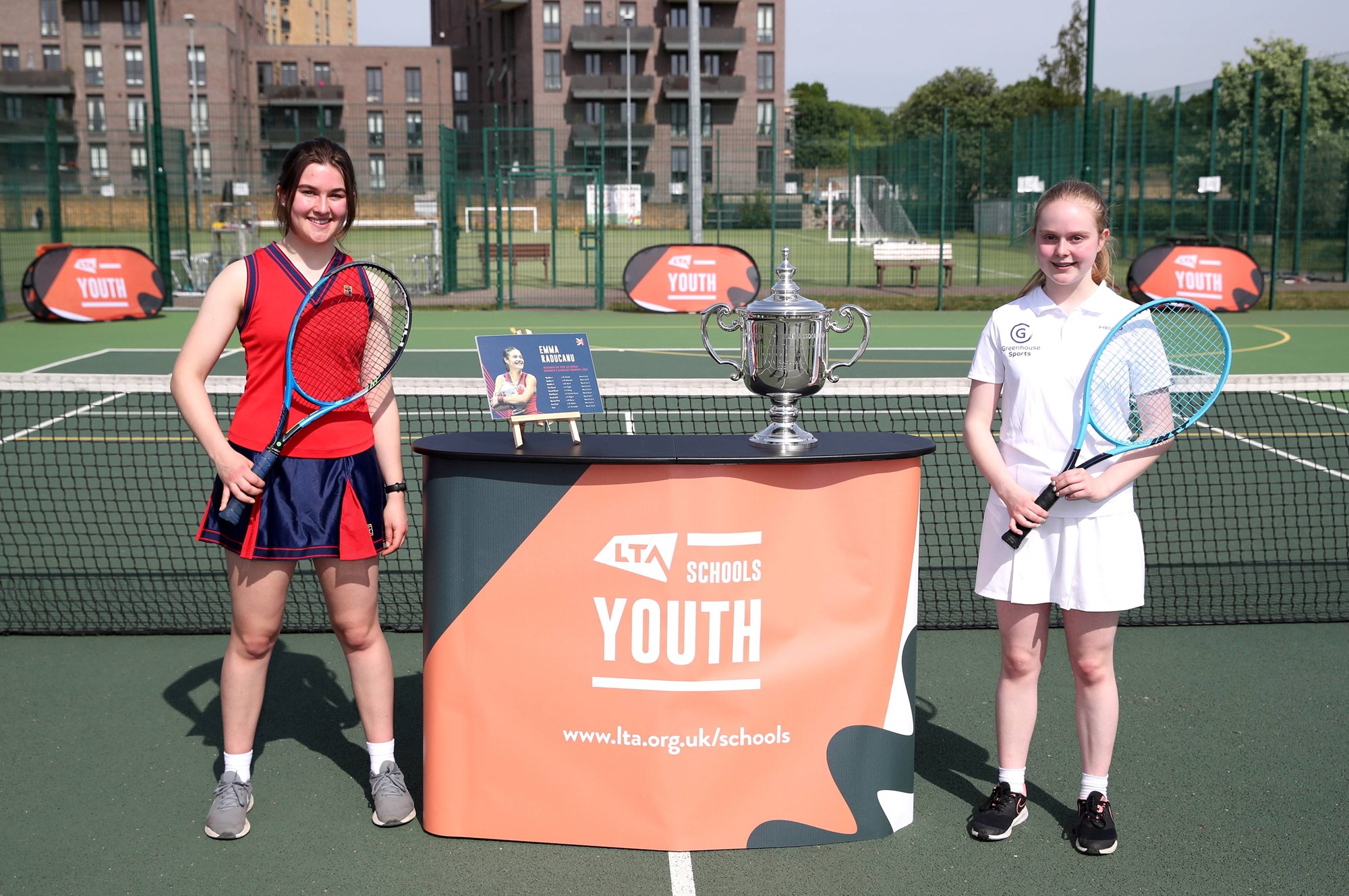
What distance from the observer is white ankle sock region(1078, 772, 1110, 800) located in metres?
3.39

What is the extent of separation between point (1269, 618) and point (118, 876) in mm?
4392

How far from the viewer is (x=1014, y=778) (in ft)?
11.4

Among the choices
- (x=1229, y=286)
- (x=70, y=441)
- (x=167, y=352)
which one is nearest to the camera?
(x=70, y=441)

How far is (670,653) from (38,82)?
245 feet

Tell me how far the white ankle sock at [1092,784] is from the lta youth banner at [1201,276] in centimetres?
1611

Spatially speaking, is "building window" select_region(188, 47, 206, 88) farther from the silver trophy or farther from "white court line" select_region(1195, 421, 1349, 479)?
the silver trophy

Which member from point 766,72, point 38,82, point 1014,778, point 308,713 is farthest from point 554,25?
point 1014,778

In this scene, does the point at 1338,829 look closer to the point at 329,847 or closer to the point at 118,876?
the point at 329,847

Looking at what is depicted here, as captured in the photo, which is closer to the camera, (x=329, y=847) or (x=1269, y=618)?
(x=329, y=847)

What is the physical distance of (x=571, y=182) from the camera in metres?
24.0

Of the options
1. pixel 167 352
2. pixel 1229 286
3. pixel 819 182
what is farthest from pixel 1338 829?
pixel 819 182

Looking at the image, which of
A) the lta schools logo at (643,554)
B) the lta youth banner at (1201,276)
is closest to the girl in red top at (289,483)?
the lta schools logo at (643,554)

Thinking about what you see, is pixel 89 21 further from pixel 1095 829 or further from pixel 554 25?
pixel 1095 829

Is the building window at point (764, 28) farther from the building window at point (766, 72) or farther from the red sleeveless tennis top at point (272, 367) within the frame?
the red sleeveless tennis top at point (272, 367)
